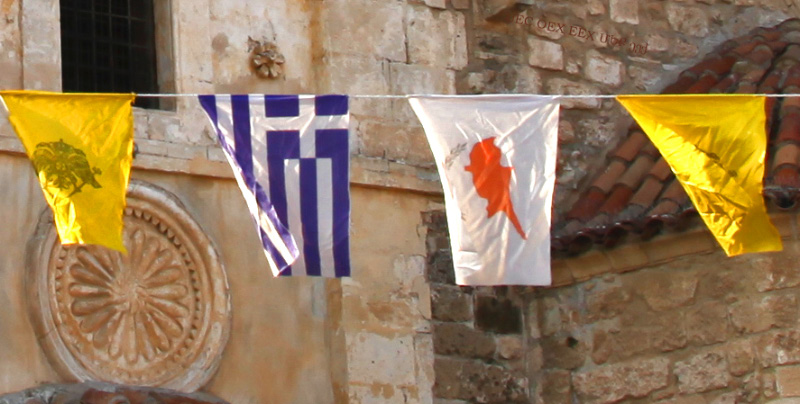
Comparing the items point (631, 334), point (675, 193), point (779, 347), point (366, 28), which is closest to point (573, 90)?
point (675, 193)

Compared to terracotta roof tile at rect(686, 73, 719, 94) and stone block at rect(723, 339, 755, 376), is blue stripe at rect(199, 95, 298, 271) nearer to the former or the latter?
stone block at rect(723, 339, 755, 376)

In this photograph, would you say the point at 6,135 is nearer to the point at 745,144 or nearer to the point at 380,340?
the point at 380,340

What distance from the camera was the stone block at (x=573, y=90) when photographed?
10438 mm

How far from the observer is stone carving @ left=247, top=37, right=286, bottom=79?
948cm

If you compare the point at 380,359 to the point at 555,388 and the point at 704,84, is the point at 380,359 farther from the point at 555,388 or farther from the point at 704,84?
the point at 704,84

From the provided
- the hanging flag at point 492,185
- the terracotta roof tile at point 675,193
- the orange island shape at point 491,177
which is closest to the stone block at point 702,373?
the terracotta roof tile at point 675,193

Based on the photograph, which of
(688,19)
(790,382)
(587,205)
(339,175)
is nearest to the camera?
(339,175)

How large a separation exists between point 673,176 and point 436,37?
1.39 metres

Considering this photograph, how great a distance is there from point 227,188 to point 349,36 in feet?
3.65

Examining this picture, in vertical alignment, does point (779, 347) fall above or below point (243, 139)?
below

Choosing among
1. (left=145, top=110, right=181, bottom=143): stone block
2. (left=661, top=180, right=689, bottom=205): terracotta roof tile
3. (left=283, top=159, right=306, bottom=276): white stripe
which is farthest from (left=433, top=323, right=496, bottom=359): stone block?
(left=283, top=159, right=306, bottom=276): white stripe

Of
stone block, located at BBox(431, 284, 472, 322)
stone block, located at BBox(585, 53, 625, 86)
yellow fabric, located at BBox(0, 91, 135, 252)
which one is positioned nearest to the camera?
yellow fabric, located at BBox(0, 91, 135, 252)

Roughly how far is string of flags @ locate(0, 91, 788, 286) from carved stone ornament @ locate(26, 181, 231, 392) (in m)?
0.70

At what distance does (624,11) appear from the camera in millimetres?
10883
